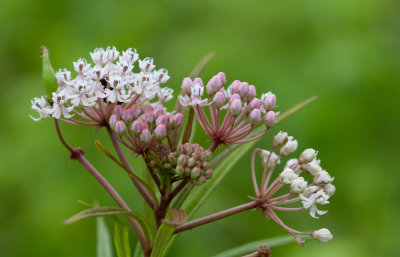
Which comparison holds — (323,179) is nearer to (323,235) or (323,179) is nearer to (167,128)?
(323,235)

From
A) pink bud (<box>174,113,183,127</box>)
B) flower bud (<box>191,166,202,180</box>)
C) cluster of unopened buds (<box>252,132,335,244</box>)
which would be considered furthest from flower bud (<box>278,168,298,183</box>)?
pink bud (<box>174,113,183,127</box>)

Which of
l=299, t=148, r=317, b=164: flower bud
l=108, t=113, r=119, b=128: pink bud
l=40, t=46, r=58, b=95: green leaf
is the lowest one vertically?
l=299, t=148, r=317, b=164: flower bud

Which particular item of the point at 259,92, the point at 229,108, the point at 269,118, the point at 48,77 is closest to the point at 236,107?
the point at 229,108

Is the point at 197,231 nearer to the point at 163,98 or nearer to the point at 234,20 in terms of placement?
the point at 163,98

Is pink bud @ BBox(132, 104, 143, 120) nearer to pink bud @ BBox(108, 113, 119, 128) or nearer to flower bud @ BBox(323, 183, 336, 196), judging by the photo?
pink bud @ BBox(108, 113, 119, 128)

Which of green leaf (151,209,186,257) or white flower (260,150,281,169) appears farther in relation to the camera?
white flower (260,150,281,169)

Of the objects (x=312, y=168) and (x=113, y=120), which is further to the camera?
(x=312, y=168)

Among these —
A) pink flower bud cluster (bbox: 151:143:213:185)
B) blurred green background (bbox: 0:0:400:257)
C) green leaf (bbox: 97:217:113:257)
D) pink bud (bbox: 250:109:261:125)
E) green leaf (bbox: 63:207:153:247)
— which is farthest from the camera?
blurred green background (bbox: 0:0:400:257)
